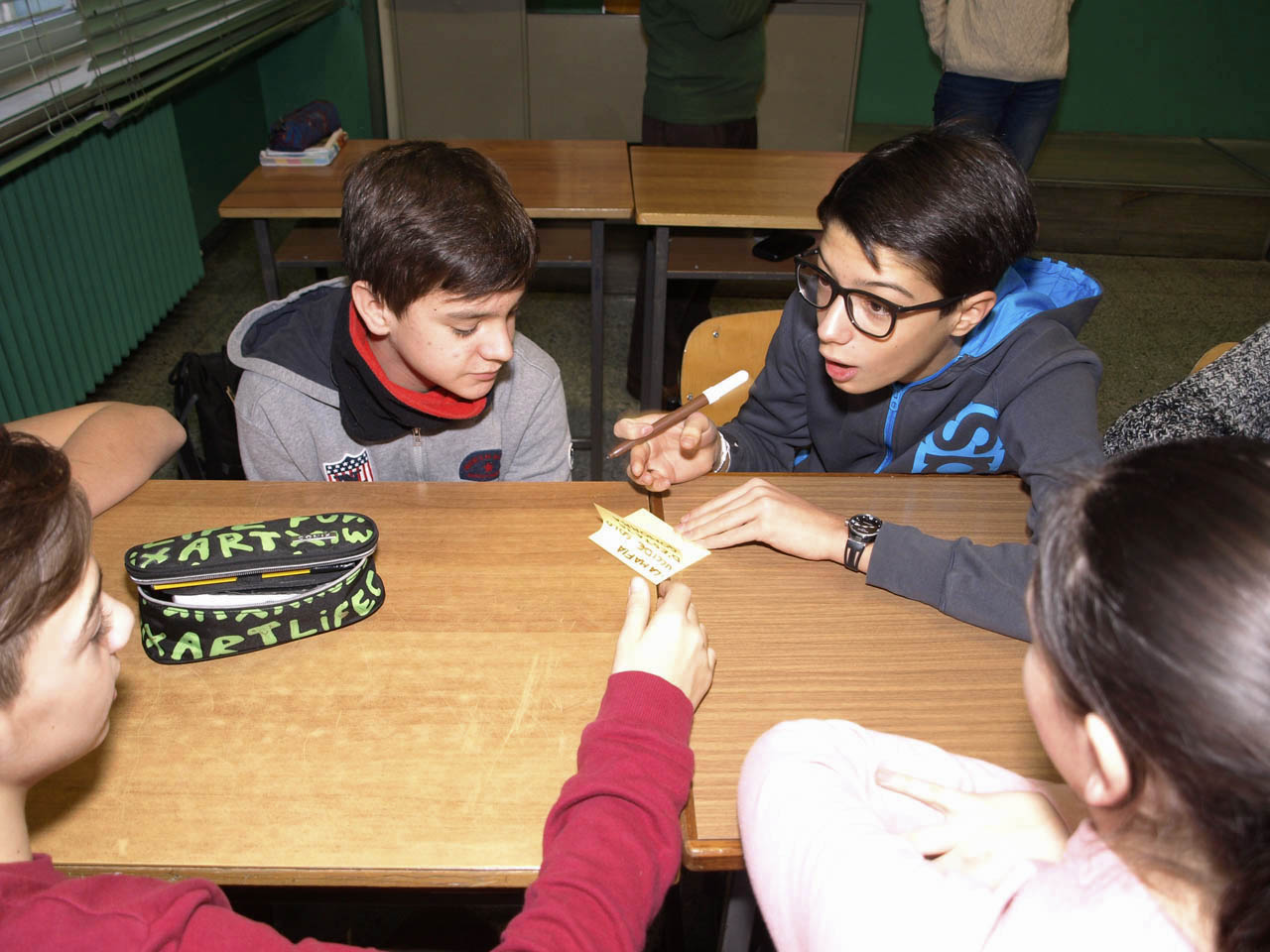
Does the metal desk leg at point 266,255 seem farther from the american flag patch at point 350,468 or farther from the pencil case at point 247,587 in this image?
the pencil case at point 247,587

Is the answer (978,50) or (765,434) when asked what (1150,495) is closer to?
(765,434)

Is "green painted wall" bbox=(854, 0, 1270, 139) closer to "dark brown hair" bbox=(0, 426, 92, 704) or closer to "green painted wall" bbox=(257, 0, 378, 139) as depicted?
"green painted wall" bbox=(257, 0, 378, 139)

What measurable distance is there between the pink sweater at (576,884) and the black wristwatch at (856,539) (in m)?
0.36

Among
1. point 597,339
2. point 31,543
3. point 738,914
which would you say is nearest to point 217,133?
point 597,339

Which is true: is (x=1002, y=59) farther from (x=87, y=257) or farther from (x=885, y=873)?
(x=885, y=873)

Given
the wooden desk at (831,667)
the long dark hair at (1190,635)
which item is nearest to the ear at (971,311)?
the wooden desk at (831,667)

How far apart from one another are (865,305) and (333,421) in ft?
2.86

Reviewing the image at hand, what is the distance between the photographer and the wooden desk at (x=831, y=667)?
87cm

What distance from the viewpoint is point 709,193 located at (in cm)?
254

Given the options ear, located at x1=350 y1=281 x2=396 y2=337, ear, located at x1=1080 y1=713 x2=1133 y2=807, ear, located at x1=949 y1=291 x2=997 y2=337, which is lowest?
ear, located at x1=350 y1=281 x2=396 y2=337

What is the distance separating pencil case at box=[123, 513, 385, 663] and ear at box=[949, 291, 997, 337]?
34.7 inches

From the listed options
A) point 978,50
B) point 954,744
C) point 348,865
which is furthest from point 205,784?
point 978,50

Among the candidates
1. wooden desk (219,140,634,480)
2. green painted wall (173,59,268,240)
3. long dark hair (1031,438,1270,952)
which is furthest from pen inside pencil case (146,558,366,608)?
green painted wall (173,59,268,240)

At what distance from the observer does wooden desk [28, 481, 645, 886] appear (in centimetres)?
77
